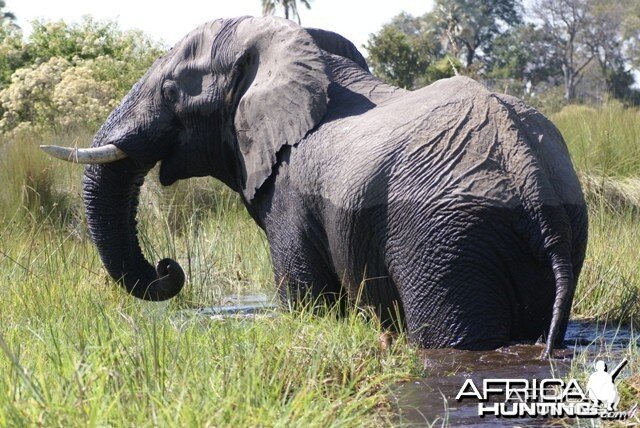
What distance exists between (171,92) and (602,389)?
3.25m

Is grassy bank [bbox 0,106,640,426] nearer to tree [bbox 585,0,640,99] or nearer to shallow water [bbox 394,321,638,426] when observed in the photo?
shallow water [bbox 394,321,638,426]

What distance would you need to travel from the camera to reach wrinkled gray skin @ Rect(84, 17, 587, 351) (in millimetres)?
5016

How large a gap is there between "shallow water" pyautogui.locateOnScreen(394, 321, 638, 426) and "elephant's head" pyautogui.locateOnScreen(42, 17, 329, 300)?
1548 mm

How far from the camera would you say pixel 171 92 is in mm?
6465

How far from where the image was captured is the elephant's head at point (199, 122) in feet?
19.8

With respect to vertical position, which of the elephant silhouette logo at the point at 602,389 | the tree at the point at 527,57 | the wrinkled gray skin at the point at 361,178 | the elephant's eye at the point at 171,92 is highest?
the elephant's eye at the point at 171,92

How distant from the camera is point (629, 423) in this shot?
12.4 ft

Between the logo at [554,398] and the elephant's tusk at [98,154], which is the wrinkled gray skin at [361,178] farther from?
the logo at [554,398]

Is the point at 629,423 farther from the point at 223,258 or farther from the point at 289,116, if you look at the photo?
the point at 223,258

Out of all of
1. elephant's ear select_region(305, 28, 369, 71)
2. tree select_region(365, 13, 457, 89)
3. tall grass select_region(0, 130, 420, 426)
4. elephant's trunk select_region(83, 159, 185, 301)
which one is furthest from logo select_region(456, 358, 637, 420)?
tree select_region(365, 13, 457, 89)

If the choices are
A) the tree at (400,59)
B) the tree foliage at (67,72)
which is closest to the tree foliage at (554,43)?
the tree at (400,59)

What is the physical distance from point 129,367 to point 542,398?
1458mm

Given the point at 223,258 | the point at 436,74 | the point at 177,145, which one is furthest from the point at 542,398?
the point at 436,74

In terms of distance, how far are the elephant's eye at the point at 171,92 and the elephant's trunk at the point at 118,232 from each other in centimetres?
43
